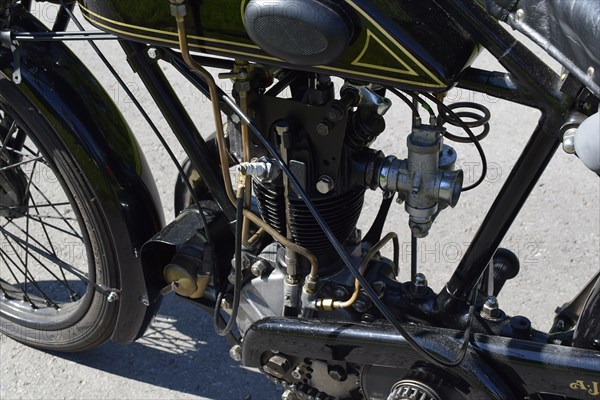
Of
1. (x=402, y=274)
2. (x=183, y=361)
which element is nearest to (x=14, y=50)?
(x=183, y=361)

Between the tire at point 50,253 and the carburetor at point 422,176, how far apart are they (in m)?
0.73

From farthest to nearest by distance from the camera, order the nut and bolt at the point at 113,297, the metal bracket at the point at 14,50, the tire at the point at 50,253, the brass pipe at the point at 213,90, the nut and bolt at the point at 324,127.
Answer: the nut and bolt at the point at 113,297 < the tire at the point at 50,253 < the metal bracket at the point at 14,50 < the nut and bolt at the point at 324,127 < the brass pipe at the point at 213,90

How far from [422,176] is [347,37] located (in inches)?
14.1

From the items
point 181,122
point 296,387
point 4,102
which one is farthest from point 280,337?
point 4,102

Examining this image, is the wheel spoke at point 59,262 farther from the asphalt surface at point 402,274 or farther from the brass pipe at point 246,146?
the brass pipe at point 246,146

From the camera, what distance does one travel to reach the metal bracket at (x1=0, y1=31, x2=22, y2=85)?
1.96m

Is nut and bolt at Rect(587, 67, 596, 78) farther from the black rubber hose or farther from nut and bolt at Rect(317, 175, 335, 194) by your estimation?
the black rubber hose

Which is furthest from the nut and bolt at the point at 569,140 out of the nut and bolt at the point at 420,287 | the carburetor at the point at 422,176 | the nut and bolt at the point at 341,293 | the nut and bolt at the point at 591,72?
the nut and bolt at the point at 341,293

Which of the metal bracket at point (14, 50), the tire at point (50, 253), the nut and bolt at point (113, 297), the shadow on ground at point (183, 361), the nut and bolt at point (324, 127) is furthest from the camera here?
the shadow on ground at point (183, 361)

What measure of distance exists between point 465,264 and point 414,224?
156 mm

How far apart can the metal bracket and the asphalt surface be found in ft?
3.29

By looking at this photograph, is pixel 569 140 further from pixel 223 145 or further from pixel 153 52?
pixel 153 52

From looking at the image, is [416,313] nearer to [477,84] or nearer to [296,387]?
[296,387]

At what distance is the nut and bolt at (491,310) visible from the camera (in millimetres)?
1905
